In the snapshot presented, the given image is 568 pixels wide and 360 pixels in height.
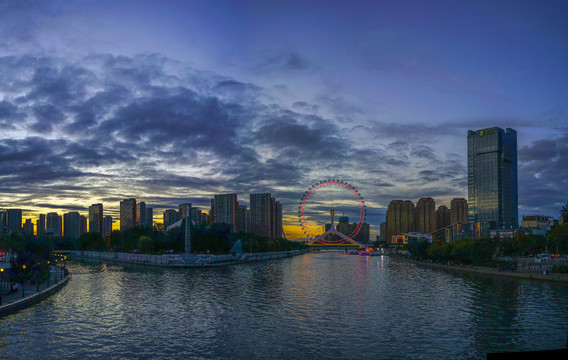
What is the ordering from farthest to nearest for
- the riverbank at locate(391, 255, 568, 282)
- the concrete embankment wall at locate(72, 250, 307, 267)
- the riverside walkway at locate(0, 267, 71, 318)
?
the concrete embankment wall at locate(72, 250, 307, 267)
the riverbank at locate(391, 255, 568, 282)
the riverside walkway at locate(0, 267, 71, 318)

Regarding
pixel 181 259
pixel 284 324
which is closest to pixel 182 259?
pixel 181 259

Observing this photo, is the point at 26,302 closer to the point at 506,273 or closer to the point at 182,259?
the point at 182,259

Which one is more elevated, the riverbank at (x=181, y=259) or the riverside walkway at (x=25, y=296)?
the riverside walkway at (x=25, y=296)

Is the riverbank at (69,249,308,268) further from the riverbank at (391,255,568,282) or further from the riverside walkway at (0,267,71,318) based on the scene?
the riverbank at (391,255,568,282)

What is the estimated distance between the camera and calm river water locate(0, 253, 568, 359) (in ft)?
91.4

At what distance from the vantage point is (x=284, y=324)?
35.7 meters

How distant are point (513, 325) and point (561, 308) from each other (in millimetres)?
12061

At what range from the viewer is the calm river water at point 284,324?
1097 inches

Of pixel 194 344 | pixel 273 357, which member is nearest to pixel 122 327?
pixel 194 344

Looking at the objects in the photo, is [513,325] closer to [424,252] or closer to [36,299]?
[36,299]

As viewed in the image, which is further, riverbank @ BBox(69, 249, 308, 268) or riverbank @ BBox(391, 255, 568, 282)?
riverbank @ BBox(69, 249, 308, 268)

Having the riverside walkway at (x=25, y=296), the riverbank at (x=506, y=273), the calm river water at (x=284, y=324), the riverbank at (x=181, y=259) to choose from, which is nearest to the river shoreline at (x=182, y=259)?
the riverbank at (x=181, y=259)

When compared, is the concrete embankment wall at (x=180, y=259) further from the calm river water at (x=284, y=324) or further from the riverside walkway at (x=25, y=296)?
the riverside walkway at (x=25, y=296)

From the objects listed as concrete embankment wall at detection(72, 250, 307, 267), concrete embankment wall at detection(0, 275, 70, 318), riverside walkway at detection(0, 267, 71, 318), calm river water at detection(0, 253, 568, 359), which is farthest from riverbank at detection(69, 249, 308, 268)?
concrete embankment wall at detection(0, 275, 70, 318)
